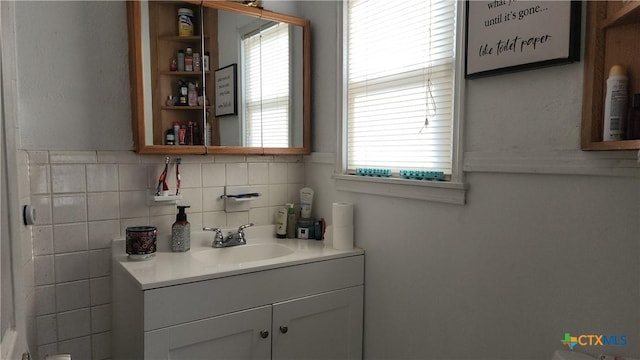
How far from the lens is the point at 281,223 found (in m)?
2.12

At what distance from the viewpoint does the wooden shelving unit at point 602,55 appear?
99 centimetres

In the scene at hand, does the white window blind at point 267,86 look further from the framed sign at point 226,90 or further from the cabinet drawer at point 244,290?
the cabinet drawer at point 244,290

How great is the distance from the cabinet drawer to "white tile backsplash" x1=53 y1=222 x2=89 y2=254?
52cm

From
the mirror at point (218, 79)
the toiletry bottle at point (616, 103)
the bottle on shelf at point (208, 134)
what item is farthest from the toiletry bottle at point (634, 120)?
the bottle on shelf at point (208, 134)

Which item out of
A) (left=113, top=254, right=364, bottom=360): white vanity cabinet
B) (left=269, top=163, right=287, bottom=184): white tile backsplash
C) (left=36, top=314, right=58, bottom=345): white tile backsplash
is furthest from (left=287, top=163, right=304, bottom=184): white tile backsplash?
(left=36, top=314, right=58, bottom=345): white tile backsplash

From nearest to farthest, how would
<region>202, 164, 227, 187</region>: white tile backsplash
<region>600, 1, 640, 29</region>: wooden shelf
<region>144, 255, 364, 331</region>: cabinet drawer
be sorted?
<region>600, 1, 640, 29</region>: wooden shelf < <region>144, 255, 364, 331</region>: cabinet drawer < <region>202, 164, 227, 187</region>: white tile backsplash

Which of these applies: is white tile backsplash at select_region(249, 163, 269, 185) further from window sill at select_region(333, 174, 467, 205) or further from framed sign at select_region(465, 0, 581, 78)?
framed sign at select_region(465, 0, 581, 78)

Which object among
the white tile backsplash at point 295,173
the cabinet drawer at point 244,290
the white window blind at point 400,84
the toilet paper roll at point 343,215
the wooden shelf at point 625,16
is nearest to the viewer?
the wooden shelf at point 625,16

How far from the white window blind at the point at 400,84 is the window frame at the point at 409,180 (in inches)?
1.0

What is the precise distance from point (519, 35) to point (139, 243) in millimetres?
1514

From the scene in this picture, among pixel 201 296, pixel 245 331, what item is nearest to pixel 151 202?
pixel 201 296

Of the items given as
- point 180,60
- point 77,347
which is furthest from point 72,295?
point 180,60

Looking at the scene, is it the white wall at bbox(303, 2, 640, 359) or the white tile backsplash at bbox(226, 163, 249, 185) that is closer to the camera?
the white wall at bbox(303, 2, 640, 359)

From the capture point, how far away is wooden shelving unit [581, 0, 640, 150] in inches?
38.9
